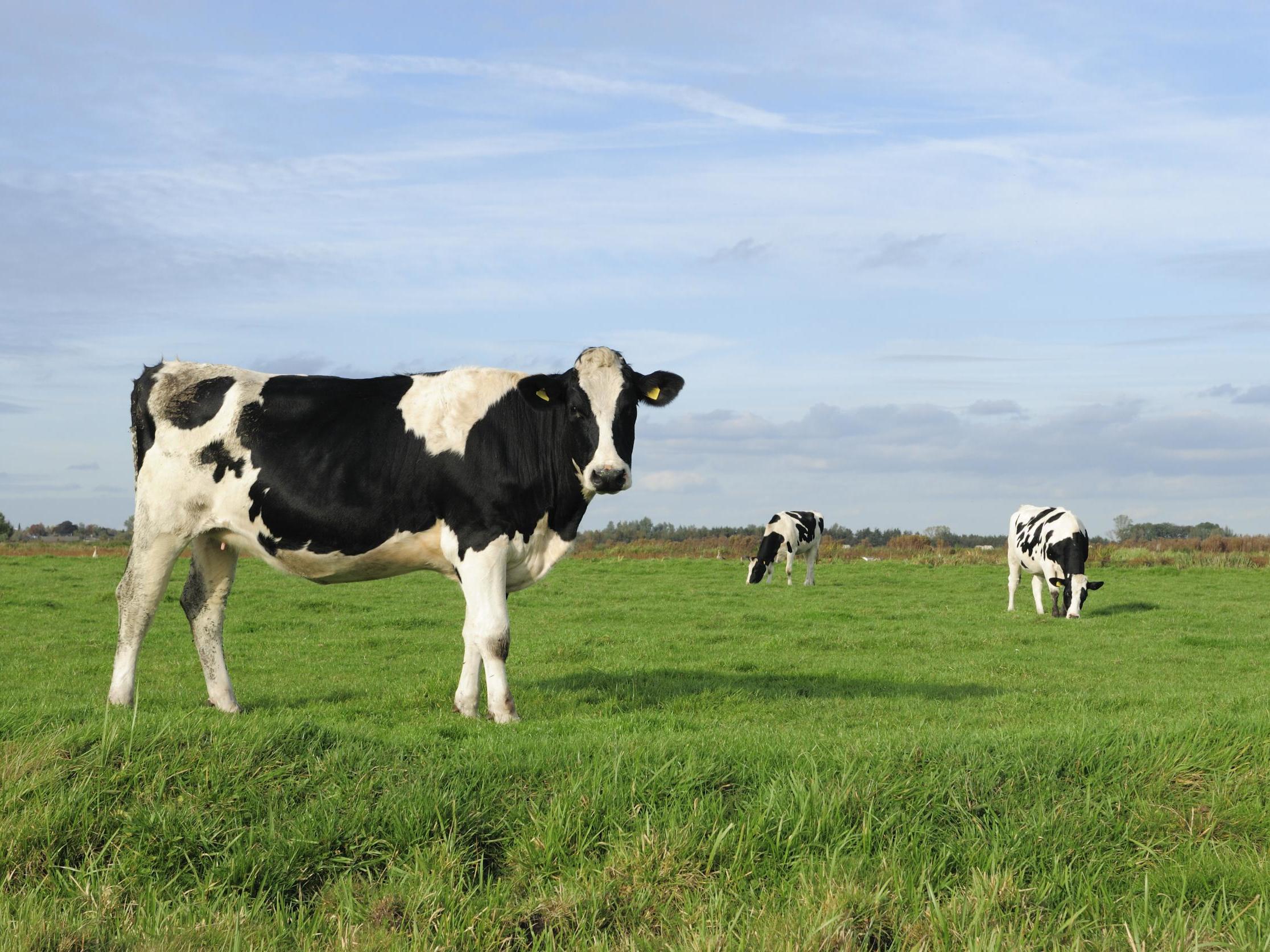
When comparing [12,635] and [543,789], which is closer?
[543,789]

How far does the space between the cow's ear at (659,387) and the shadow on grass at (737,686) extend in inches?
123

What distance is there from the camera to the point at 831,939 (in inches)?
196

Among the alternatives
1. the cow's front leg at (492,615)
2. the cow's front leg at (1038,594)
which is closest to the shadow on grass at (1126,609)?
the cow's front leg at (1038,594)

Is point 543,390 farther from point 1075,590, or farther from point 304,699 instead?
point 1075,590

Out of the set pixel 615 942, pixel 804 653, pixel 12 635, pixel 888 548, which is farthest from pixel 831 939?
pixel 888 548

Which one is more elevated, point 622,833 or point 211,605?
point 211,605

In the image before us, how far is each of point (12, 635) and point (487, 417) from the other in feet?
39.4

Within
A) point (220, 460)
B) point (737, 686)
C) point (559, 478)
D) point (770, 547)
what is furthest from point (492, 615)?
point (770, 547)

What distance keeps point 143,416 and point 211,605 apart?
188cm

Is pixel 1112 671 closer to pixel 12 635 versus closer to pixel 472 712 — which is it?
pixel 472 712

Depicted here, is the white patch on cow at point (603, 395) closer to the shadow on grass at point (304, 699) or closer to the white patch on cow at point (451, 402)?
the white patch on cow at point (451, 402)

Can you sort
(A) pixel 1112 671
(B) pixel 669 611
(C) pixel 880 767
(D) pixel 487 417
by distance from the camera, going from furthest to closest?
(B) pixel 669 611
(A) pixel 1112 671
(D) pixel 487 417
(C) pixel 880 767

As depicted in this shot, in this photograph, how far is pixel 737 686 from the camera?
512 inches

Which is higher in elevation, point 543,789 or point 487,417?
point 487,417
